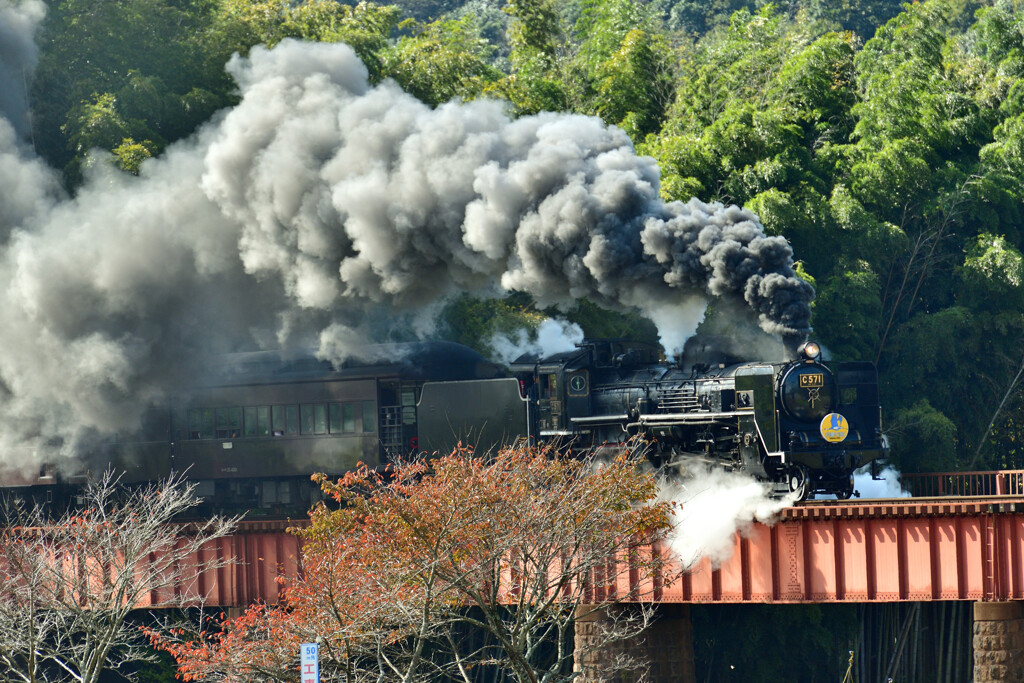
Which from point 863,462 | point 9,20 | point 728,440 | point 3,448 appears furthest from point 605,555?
point 9,20

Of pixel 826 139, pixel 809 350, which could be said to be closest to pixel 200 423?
pixel 809 350

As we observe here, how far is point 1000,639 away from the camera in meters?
22.2

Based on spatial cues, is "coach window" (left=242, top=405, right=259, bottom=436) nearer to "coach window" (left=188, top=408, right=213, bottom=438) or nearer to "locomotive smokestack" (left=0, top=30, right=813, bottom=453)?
"coach window" (left=188, top=408, right=213, bottom=438)

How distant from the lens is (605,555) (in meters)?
21.9

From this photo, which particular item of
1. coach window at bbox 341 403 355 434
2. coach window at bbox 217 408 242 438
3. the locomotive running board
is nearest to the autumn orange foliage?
the locomotive running board

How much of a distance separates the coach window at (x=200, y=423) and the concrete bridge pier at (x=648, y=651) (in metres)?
11.9

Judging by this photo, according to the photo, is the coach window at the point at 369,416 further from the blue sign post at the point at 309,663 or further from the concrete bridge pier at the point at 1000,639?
the blue sign post at the point at 309,663

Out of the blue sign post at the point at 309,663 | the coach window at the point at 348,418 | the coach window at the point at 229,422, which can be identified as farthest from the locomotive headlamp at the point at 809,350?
the coach window at the point at 229,422

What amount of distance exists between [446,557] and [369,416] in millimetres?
10557

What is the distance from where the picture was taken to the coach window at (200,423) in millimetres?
33344

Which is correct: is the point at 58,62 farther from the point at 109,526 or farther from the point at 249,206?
the point at 109,526

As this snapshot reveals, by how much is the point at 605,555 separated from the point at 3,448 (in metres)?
20.3

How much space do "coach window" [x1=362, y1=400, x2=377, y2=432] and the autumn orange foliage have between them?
744 cm

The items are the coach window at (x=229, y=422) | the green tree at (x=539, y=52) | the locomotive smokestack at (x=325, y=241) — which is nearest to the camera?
the locomotive smokestack at (x=325, y=241)
